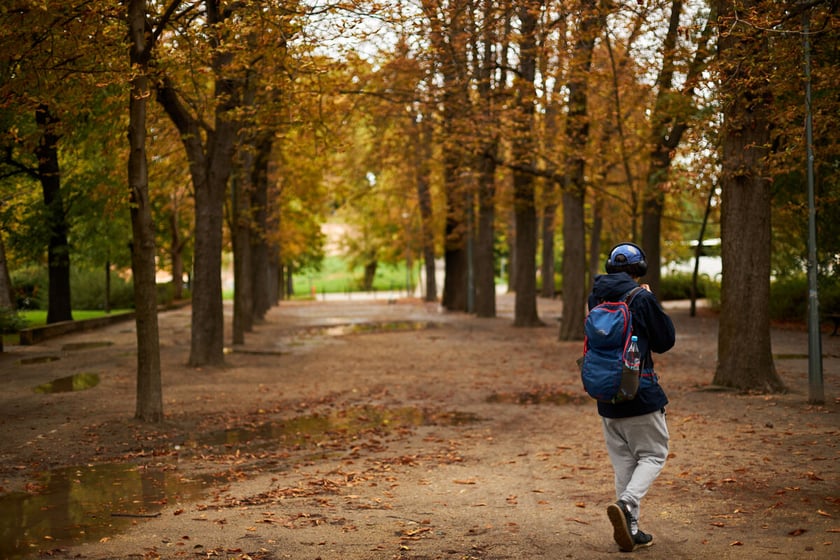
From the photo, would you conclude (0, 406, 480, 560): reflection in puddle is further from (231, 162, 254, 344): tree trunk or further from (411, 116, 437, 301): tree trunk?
(411, 116, 437, 301): tree trunk

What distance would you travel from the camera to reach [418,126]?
3238 centimetres

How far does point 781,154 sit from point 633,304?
21.9 ft

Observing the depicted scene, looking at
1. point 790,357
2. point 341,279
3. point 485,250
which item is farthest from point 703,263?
point 790,357

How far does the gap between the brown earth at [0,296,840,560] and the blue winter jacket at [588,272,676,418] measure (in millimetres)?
904

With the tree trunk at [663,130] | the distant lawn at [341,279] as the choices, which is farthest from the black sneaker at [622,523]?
the distant lawn at [341,279]

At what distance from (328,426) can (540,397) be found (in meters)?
4.04

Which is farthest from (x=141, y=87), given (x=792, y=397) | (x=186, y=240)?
(x=186, y=240)

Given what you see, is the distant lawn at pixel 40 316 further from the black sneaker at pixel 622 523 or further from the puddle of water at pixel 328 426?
the black sneaker at pixel 622 523

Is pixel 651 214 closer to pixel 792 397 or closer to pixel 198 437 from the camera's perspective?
pixel 792 397

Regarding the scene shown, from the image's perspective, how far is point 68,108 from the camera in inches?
518

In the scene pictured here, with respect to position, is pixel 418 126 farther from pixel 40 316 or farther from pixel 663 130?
pixel 40 316

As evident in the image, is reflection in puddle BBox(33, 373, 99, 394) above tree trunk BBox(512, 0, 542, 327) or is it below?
below

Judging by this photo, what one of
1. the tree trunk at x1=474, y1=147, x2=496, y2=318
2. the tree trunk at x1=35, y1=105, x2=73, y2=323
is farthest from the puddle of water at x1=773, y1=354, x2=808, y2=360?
the tree trunk at x1=35, y1=105, x2=73, y2=323

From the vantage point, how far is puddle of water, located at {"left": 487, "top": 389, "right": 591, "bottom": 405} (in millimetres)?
15461
